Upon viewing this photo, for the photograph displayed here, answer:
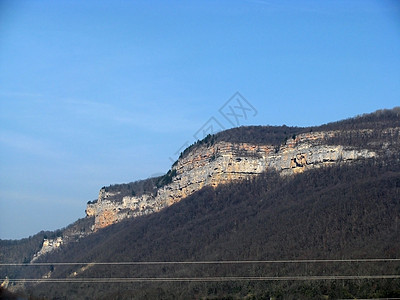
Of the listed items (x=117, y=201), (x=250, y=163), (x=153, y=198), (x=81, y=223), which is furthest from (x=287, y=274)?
(x=81, y=223)

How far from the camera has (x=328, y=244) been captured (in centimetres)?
9406

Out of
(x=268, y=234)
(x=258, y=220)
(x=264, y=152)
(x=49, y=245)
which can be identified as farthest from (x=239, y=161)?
(x=49, y=245)

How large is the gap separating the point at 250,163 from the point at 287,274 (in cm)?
5814

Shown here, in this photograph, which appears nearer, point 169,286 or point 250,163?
point 169,286

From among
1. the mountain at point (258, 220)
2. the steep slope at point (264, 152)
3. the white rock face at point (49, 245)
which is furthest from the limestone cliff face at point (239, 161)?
the white rock face at point (49, 245)

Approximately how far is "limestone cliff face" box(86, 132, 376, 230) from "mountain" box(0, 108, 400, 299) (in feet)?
0.65

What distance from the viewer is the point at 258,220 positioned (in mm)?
116750

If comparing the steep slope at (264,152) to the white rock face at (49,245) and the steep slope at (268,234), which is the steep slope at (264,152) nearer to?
the steep slope at (268,234)

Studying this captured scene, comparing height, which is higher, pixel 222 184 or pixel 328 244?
pixel 222 184

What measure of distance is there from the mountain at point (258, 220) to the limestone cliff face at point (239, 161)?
0.20m

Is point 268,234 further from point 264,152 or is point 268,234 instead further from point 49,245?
point 49,245

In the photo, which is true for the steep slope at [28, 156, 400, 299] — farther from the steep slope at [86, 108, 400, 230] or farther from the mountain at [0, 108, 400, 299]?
the steep slope at [86, 108, 400, 230]

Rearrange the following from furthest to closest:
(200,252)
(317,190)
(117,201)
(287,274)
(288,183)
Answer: (117,201)
(288,183)
(317,190)
(200,252)
(287,274)

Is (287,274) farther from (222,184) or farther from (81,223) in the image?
(81,223)
